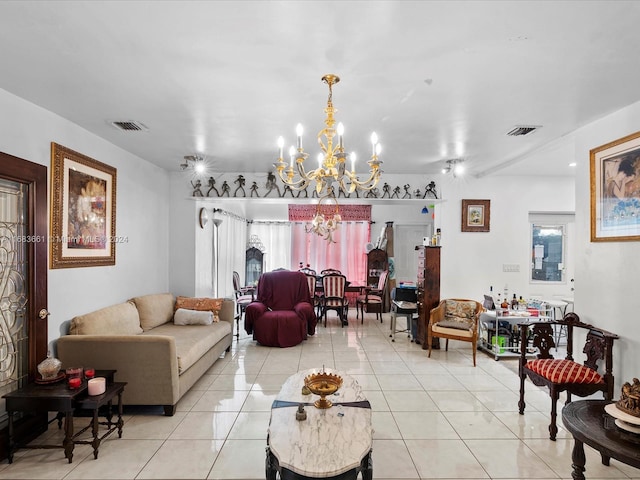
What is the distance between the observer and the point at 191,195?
533 cm

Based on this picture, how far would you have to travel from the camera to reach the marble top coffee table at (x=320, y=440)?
1.71 metres

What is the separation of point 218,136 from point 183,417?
8.77ft

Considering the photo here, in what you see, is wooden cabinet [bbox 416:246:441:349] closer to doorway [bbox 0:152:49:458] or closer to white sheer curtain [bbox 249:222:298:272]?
white sheer curtain [bbox 249:222:298:272]

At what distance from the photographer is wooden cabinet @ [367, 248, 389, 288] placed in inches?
323

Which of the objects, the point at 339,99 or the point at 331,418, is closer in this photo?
the point at 331,418

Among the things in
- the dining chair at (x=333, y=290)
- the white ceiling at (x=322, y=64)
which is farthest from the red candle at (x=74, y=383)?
the dining chair at (x=333, y=290)

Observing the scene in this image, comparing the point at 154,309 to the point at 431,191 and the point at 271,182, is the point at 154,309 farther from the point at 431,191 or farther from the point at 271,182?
the point at 431,191

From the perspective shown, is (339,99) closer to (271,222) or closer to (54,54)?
(54,54)

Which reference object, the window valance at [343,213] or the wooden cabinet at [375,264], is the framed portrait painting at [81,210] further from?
the wooden cabinet at [375,264]

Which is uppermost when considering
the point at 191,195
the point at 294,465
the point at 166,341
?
the point at 191,195

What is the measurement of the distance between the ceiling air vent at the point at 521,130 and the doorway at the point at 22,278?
418cm

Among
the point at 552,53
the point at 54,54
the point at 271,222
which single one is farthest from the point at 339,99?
the point at 271,222

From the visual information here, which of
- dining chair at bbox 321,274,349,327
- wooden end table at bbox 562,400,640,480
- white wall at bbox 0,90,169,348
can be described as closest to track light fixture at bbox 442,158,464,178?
dining chair at bbox 321,274,349,327

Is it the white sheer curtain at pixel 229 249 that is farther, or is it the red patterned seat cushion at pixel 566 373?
the white sheer curtain at pixel 229 249
